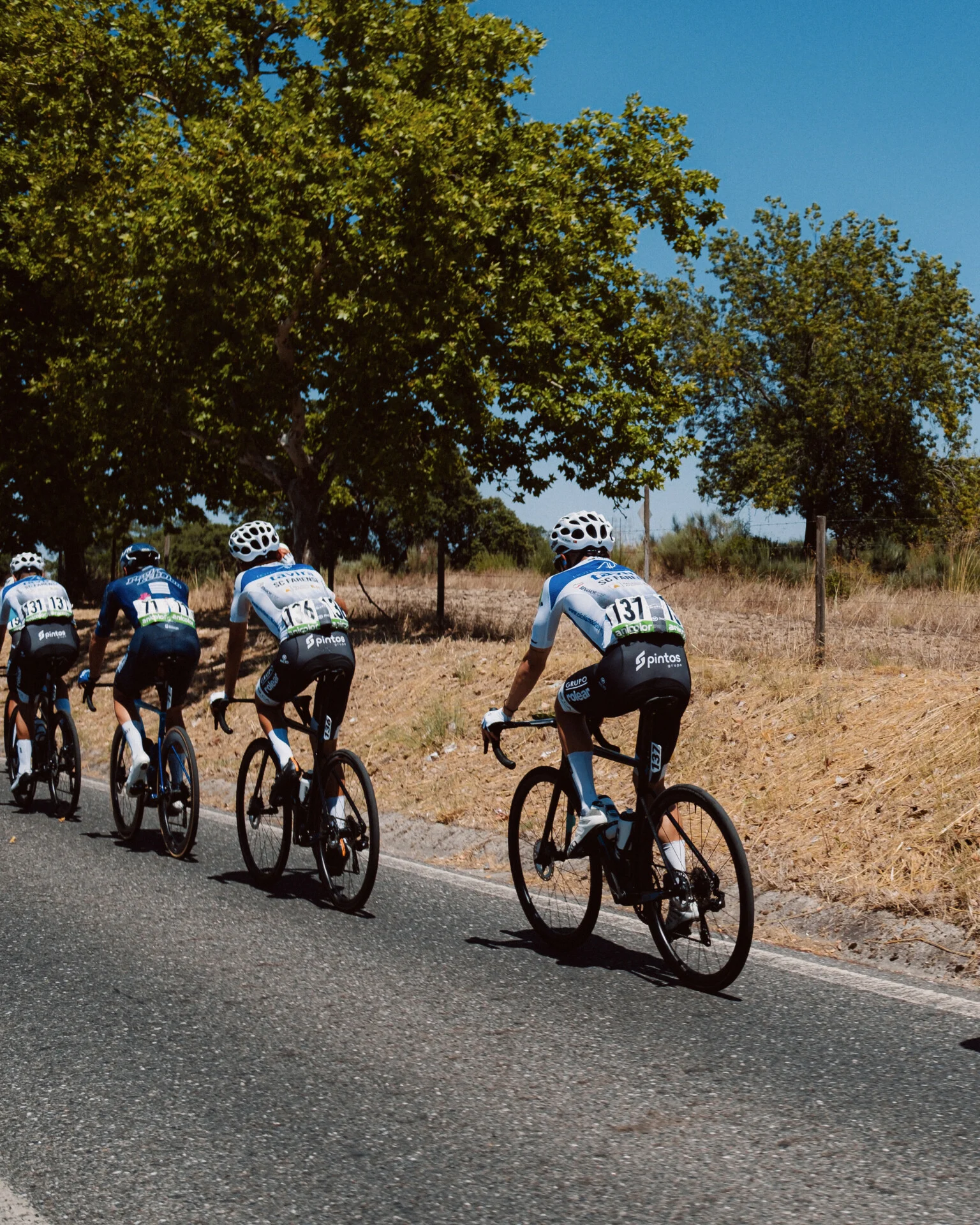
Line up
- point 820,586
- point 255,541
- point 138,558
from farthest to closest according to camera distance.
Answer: point 820,586 < point 138,558 < point 255,541

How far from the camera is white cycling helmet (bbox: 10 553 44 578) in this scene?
10.4 metres

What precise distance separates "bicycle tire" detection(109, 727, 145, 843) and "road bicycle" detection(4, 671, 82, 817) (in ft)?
2.84

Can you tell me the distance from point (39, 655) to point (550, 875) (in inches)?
221

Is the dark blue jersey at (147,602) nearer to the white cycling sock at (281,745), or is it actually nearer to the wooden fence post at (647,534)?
the white cycling sock at (281,745)

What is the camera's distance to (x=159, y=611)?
8.83 meters

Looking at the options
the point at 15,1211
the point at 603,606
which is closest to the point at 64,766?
the point at 603,606

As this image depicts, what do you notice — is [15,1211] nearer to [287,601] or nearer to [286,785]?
[286,785]

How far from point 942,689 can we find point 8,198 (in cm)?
2142

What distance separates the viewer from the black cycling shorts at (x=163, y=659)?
879 cm

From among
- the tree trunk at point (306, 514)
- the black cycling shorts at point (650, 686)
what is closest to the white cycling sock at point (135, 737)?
the black cycling shorts at point (650, 686)

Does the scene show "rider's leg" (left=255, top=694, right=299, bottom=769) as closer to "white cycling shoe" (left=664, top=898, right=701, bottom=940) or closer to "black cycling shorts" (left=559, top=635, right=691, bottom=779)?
"black cycling shorts" (left=559, top=635, right=691, bottom=779)

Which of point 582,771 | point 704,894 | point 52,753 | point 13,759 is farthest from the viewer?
point 13,759

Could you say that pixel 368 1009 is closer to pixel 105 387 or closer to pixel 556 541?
pixel 556 541

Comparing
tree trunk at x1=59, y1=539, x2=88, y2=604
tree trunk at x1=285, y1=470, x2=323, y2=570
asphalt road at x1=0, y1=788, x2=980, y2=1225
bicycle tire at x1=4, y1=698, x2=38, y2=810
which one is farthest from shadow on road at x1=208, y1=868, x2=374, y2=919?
tree trunk at x1=59, y1=539, x2=88, y2=604
